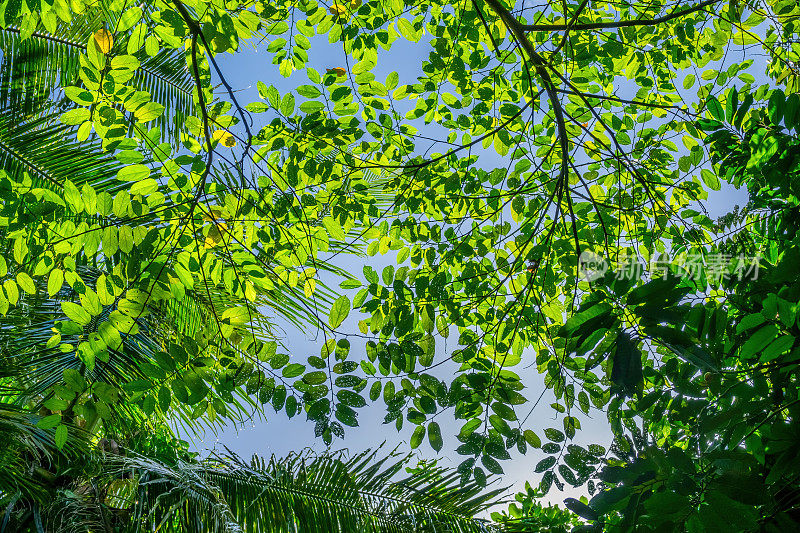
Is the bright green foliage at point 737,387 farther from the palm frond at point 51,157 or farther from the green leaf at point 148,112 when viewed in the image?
the palm frond at point 51,157

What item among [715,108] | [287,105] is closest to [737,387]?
[715,108]

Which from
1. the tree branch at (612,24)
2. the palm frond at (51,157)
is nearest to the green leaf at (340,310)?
A: the tree branch at (612,24)

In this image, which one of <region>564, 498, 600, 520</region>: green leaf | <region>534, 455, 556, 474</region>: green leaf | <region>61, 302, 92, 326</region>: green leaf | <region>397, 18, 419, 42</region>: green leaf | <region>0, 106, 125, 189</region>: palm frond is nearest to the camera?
<region>564, 498, 600, 520</region>: green leaf

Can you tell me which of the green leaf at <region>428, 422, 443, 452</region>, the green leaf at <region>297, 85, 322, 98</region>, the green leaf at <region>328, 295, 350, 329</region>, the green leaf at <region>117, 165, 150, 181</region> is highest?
the green leaf at <region>297, 85, 322, 98</region>

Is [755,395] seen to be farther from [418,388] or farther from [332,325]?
[332,325]

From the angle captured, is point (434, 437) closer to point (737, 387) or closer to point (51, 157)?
point (737, 387)

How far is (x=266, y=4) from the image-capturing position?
2.68 m

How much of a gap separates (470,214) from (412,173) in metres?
0.40

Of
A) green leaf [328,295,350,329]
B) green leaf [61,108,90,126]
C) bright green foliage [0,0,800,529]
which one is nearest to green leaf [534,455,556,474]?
bright green foliage [0,0,800,529]

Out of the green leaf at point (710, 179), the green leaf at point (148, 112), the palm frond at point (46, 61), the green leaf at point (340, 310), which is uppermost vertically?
the palm frond at point (46, 61)

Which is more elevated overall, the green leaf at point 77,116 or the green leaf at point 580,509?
the green leaf at point 77,116

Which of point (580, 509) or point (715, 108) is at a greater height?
point (715, 108)

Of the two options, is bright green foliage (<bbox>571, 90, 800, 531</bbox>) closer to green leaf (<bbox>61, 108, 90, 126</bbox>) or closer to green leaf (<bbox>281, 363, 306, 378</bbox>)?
green leaf (<bbox>281, 363, 306, 378</bbox>)

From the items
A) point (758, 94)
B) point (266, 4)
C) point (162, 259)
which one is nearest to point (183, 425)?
point (162, 259)
